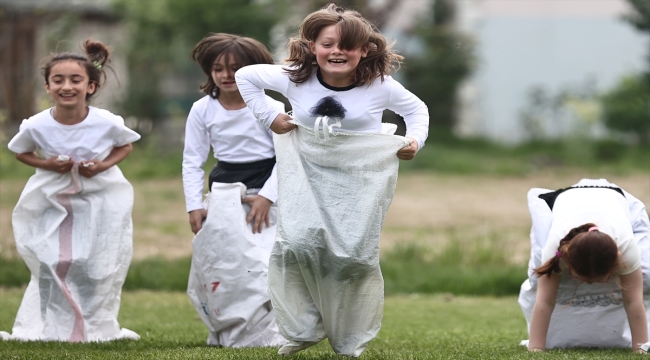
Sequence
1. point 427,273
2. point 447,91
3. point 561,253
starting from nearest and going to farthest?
1. point 561,253
2. point 427,273
3. point 447,91

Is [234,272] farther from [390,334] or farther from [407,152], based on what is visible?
[407,152]

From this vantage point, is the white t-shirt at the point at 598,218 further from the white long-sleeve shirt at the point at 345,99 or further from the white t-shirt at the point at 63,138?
the white t-shirt at the point at 63,138

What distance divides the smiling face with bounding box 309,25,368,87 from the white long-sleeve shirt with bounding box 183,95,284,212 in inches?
52.4

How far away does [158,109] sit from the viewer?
20.0 metres

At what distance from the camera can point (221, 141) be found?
5852mm

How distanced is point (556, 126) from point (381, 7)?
4.94 meters

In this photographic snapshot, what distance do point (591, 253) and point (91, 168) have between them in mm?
2929

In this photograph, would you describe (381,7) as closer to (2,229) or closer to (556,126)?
(556,126)

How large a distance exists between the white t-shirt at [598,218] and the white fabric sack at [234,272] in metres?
1.61

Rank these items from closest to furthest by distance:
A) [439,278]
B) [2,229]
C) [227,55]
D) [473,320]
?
[227,55] → [473,320] → [439,278] → [2,229]

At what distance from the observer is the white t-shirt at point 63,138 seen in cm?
588

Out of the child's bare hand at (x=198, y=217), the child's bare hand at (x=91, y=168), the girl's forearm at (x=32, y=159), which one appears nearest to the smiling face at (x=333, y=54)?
the child's bare hand at (x=198, y=217)

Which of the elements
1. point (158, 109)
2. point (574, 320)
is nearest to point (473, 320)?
point (574, 320)

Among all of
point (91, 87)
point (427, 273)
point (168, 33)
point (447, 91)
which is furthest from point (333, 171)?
point (447, 91)
